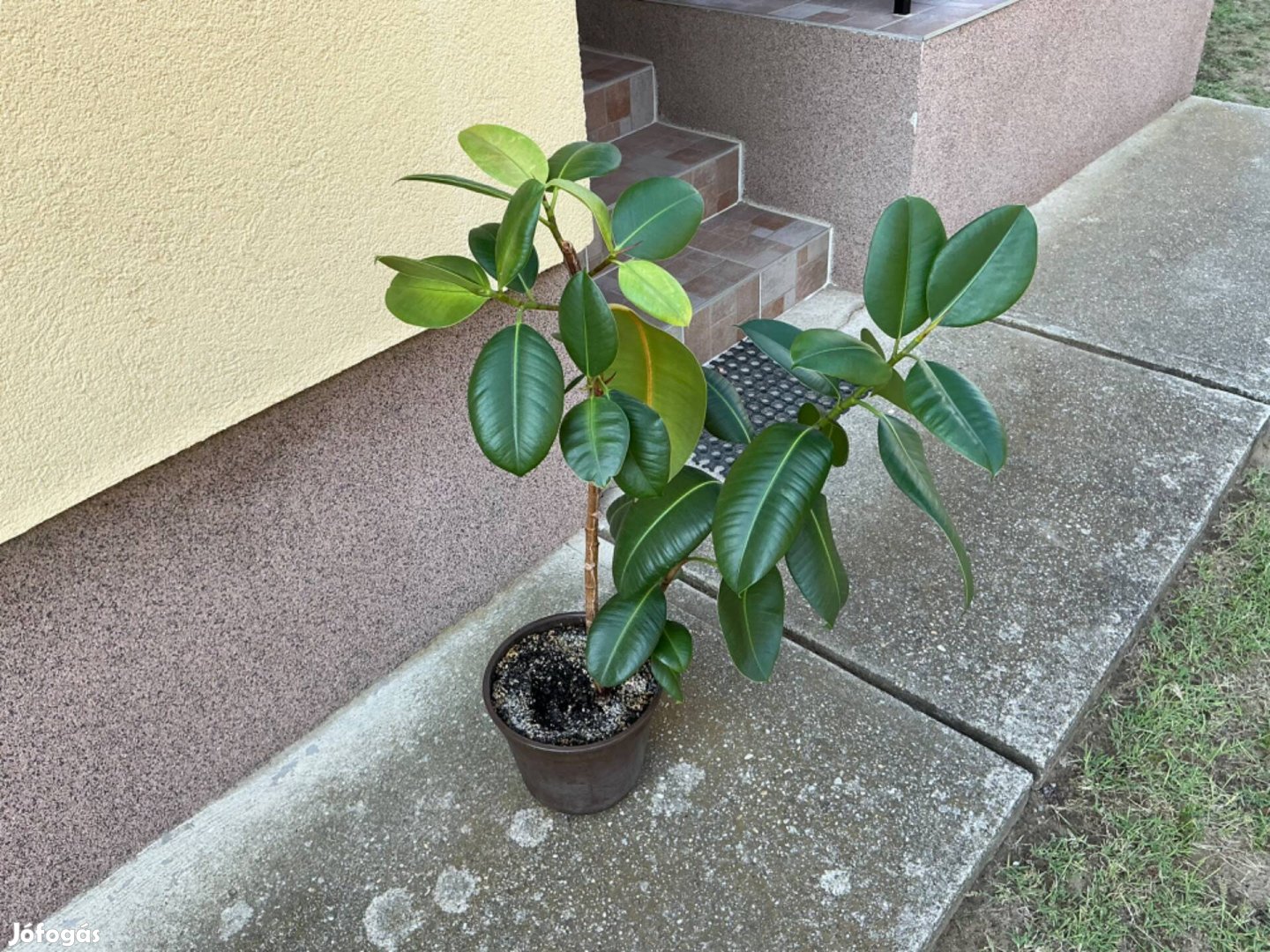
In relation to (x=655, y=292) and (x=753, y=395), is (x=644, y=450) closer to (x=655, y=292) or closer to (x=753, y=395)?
(x=655, y=292)

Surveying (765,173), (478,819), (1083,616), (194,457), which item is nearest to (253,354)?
(194,457)

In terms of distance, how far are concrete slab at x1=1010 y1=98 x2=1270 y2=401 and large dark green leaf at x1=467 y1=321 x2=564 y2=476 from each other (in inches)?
90.3

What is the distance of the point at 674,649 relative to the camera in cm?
163

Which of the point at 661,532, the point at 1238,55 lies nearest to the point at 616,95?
the point at 661,532

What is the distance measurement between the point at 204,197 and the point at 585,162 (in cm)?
59

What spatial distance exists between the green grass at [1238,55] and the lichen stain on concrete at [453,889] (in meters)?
5.01

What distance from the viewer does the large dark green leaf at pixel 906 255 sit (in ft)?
4.42

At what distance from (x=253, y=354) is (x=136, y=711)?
0.65m

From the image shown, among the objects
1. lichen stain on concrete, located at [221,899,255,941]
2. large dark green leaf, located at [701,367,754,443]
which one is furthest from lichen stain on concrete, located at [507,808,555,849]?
large dark green leaf, located at [701,367,754,443]

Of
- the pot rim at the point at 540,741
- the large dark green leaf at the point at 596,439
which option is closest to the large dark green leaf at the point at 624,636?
the pot rim at the point at 540,741

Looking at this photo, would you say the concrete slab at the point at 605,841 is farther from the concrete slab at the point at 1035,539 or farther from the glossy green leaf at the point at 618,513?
Result: the glossy green leaf at the point at 618,513

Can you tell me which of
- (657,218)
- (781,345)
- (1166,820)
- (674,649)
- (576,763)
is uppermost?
(657,218)

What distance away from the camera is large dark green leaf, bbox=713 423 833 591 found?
1306mm

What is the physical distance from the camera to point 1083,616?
82.4 inches
